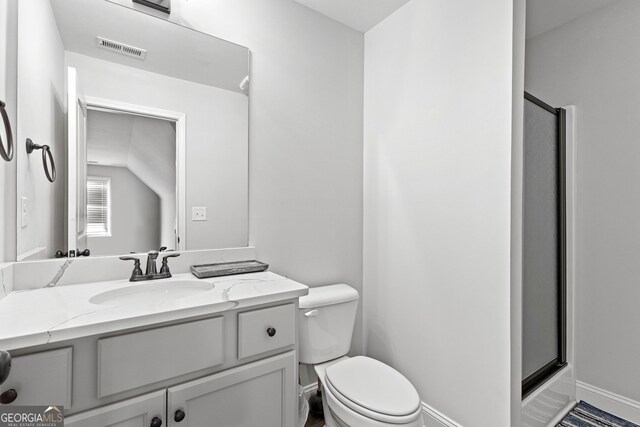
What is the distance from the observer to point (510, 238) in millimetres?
1357

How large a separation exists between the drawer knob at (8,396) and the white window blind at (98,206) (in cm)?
74

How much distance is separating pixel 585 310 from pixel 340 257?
1.65 m

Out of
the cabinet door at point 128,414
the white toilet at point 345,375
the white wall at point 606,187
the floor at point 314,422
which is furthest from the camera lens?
the white wall at point 606,187

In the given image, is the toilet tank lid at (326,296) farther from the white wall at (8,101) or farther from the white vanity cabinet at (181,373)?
the white wall at (8,101)

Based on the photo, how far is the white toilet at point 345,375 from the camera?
4.14ft

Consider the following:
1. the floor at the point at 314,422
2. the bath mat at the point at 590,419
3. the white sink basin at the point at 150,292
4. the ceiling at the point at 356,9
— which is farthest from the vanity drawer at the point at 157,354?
the bath mat at the point at 590,419

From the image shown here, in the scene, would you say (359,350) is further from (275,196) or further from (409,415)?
(275,196)

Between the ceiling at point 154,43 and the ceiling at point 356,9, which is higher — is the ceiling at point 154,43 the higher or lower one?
the lower one

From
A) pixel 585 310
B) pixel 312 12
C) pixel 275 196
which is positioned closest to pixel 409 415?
pixel 275 196

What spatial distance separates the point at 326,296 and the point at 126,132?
1.26 meters

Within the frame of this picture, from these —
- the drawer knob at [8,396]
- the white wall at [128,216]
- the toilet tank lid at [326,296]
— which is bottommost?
the toilet tank lid at [326,296]

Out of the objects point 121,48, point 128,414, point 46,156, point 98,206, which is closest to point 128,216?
point 98,206

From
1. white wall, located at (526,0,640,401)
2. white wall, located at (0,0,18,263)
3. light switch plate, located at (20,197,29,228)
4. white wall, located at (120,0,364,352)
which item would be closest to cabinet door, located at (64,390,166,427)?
white wall, located at (0,0,18,263)

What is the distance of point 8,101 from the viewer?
1.08m
